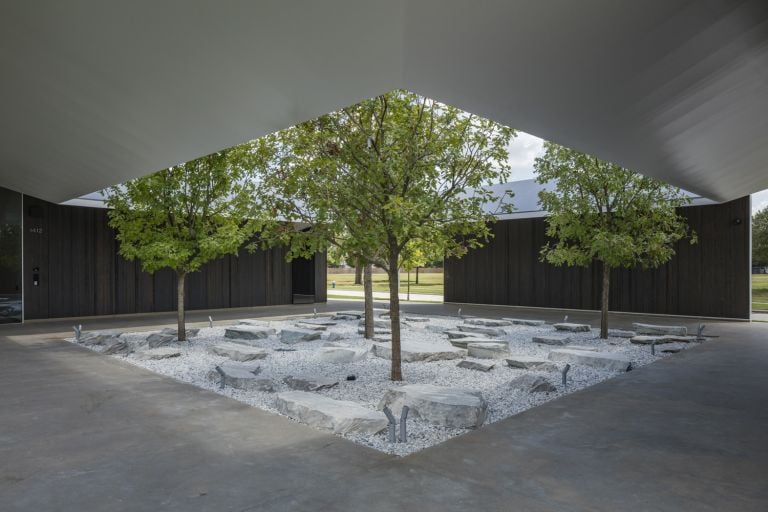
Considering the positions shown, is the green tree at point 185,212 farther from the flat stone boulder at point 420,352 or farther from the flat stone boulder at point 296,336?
the flat stone boulder at point 420,352

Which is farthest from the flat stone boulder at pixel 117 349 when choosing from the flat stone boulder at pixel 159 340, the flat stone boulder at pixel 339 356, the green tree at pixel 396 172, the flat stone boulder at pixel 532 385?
the flat stone boulder at pixel 532 385

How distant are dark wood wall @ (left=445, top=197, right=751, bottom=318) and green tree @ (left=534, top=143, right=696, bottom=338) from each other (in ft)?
17.8

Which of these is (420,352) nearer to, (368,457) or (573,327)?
(368,457)

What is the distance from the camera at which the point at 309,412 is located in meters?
4.98

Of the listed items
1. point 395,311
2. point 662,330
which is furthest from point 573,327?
point 395,311

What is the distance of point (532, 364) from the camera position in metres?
7.81

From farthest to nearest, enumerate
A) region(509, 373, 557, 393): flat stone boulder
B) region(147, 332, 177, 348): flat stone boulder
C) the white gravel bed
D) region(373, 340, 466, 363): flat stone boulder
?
region(147, 332, 177, 348): flat stone boulder → region(373, 340, 466, 363): flat stone boulder → region(509, 373, 557, 393): flat stone boulder → the white gravel bed

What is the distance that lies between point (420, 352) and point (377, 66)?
5442 mm

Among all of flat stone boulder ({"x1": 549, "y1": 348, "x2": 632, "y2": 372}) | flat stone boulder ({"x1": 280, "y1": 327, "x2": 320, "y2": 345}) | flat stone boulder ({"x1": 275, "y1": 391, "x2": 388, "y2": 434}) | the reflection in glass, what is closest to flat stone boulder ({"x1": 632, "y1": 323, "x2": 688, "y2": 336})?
flat stone boulder ({"x1": 549, "y1": 348, "x2": 632, "y2": 372})

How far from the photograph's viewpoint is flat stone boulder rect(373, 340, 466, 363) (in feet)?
27.6

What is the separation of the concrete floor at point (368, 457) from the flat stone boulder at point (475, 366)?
5.85ft

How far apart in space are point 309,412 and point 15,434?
107 inches

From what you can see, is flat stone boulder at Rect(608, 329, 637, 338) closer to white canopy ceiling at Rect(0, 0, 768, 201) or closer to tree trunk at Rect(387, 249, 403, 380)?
white canopy ceiling at Rect(0, 0, 768, 201)

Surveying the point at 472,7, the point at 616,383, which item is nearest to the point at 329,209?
the point at 472,7
